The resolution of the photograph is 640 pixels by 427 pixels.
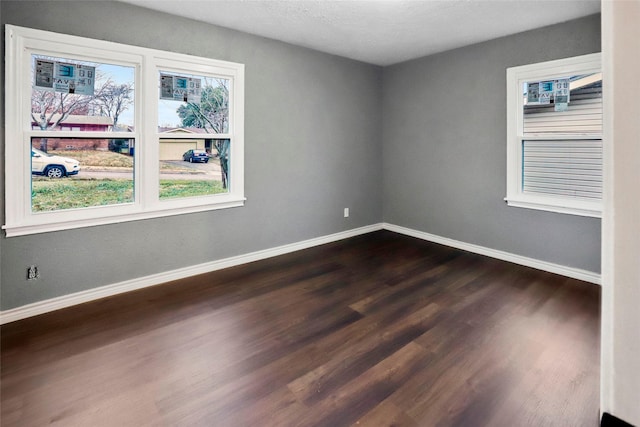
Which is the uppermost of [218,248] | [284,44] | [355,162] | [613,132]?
[284,44]

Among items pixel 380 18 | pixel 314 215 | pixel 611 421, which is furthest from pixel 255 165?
pixel 611 421

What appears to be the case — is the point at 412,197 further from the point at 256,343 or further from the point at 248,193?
the point at 256,343

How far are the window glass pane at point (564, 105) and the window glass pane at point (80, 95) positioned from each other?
4050mm

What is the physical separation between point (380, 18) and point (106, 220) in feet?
10.3

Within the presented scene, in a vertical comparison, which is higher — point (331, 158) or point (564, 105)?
point (564, 105)

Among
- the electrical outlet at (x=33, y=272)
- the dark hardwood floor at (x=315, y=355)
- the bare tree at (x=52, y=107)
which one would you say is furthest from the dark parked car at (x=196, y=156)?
the electrical outlet at (x=33, y=272)

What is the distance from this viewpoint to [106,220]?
9.95 ft

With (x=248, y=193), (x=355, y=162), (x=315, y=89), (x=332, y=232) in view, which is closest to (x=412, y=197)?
(x=355, y=162)

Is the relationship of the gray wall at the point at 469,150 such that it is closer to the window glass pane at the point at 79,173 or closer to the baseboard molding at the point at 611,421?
the baseboard molding at the point at 611,421

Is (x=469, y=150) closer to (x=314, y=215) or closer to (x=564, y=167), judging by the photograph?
(x=564, y=167)

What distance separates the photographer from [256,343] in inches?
92.6

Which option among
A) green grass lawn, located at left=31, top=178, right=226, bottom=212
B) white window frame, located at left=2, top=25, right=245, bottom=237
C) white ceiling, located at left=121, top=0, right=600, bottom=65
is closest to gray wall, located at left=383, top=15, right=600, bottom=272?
white ceiling, located at left=121, top=0, right=600, bottom=65

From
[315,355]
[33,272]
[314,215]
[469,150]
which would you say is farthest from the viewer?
[314,215]

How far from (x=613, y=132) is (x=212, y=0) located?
3160mm
